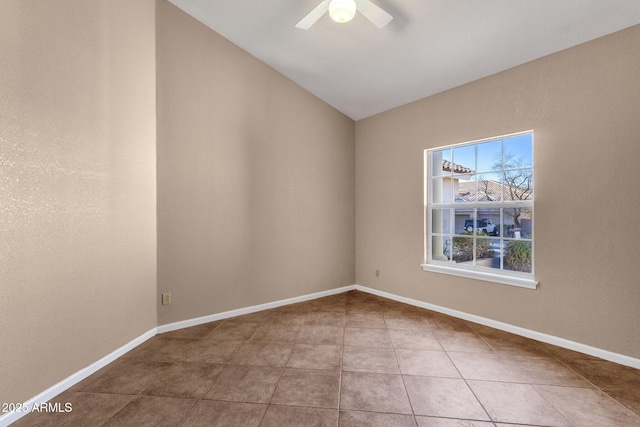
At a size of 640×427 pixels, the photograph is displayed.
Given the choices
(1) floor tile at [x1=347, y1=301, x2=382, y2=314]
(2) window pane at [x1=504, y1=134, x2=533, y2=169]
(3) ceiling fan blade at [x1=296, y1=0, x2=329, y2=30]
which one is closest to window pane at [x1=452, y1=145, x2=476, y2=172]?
(2) window pane at [x1=504, y1=134, x2=533, y2=169]

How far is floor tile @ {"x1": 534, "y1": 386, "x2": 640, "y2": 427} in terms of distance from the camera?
1575mm

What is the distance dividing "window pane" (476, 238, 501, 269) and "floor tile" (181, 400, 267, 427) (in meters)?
2.63

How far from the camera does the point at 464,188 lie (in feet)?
10.9

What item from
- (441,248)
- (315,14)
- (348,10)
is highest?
(315,14)

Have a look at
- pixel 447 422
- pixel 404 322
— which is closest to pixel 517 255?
pixel 404 322

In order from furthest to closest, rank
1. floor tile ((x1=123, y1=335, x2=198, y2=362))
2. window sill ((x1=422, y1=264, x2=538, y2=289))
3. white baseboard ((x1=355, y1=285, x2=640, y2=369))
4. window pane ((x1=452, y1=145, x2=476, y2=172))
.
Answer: window pane ((x1=452, y1=145, x2=476, y2=172)) → window sill ((x1=422, y1=264, x2=538, y2=289)) → floor tile ((x1=123, y1=335, x2=198, y2=362)) → white baseboard ((x1=355, y1=285, x2=640, y2=369))

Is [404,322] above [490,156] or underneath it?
underneath

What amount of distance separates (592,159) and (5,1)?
4109mm

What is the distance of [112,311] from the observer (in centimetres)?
226

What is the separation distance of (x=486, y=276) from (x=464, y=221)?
0.68m

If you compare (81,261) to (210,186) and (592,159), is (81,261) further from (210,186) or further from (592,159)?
(592,159)

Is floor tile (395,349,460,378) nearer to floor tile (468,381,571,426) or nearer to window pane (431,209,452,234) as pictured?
floor tile (468,381,571,426)

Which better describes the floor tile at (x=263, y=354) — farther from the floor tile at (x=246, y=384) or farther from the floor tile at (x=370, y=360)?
the floor tile at (x=370, y=360)

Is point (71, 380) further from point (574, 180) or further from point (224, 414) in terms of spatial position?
point (574, 180)
